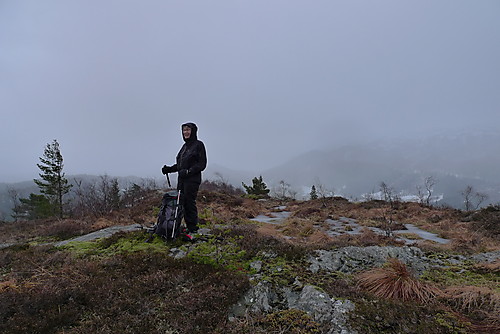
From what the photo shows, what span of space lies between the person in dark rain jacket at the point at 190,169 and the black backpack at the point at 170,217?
214 millimetres

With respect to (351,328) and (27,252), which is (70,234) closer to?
(27,252)

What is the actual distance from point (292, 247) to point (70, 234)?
27.3 ft

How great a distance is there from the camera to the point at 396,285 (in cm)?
370

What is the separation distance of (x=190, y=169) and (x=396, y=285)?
4655 mm

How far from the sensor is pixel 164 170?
248 inches

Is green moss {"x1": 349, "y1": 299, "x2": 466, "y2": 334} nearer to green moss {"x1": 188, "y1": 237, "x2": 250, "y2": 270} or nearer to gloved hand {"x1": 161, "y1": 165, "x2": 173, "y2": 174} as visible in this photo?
green moss {"x1": 188, "y1": 237, "x2": 250, "y2": 270}

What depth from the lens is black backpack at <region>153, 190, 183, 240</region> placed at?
18.2 feet

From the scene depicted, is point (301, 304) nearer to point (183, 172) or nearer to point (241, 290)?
point (241, 290)

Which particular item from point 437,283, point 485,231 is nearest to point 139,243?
point 437,283

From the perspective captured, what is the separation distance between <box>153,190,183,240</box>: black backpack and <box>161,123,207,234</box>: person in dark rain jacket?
0.21 meters

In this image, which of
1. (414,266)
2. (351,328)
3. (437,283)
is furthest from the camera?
(414,266)

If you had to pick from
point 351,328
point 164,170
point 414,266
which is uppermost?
point 164,170

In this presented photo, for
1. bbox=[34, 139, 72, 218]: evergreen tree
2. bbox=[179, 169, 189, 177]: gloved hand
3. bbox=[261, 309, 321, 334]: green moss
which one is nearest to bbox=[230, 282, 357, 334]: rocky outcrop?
bbox=[261, 309, 321, 334]: green moss

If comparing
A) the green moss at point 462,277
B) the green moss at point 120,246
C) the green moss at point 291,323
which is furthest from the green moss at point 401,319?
the green moss at point 120,246
